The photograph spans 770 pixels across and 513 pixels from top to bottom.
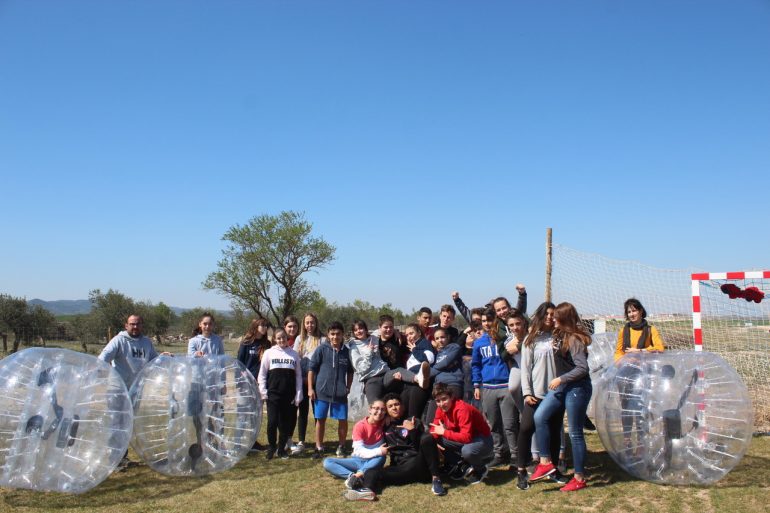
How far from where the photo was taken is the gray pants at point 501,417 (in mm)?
5859

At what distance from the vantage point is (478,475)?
5605mm

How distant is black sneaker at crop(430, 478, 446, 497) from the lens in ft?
17.3

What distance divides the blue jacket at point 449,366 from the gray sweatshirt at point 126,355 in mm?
3249

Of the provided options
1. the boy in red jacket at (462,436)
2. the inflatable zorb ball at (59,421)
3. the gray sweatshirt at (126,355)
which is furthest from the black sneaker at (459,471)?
the gray sweatshirt at (126,355)

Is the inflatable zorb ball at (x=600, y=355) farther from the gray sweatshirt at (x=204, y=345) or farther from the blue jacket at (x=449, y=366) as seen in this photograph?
the gray sweatshirt at (x=204, y=345)

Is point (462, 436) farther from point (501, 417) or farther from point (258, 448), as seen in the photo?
point (258, 448)

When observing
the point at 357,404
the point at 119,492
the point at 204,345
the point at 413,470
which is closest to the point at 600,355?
the point at 413,470

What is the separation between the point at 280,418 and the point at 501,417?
8.25ft

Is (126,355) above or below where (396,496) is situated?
above

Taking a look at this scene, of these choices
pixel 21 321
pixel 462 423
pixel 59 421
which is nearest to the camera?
pixel 59 421

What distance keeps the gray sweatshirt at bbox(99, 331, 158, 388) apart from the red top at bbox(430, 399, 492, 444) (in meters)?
3.33

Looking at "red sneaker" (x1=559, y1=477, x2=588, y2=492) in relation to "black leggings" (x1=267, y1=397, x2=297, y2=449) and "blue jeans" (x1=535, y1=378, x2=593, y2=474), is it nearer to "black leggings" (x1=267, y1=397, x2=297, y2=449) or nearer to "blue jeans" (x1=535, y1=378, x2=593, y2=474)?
"blue jeans" (x1=535, y1=378, x2=593, y2=474)

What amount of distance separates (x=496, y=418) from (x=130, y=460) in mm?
4067

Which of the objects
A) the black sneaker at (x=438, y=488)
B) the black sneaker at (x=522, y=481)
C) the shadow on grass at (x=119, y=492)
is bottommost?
the shadow on grass at (x=119, y=492)
